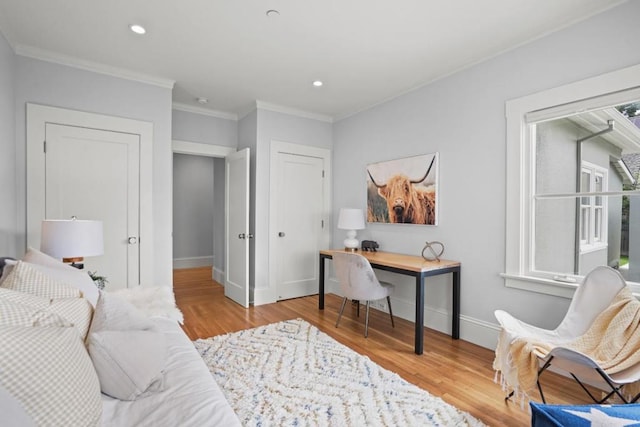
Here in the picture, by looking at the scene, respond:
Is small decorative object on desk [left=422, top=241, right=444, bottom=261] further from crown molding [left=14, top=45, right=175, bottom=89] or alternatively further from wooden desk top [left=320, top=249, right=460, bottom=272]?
crown molding [left=14, top=45, right=175, bottom=89]

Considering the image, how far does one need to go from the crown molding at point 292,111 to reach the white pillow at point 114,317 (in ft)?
10.3

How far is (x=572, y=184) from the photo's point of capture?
238cm

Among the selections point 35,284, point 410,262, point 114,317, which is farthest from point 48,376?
point 410,262

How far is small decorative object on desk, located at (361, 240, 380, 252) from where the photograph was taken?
3.77 meters

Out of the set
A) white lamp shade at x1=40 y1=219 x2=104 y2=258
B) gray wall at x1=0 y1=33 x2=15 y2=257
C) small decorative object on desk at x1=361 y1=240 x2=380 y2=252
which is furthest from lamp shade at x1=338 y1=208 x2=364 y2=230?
gray wall at x1=0 y1=33 x2=15 y2=257

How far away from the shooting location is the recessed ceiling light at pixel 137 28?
2359 millimetres

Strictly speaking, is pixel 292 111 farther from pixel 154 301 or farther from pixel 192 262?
pixel 192 262

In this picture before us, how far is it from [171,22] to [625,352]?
3.48 metres

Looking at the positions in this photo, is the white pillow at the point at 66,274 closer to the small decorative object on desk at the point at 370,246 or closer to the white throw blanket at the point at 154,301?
the white throw blanket at the point at 154,301

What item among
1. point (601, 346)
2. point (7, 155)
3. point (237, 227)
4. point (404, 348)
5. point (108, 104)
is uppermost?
point (108, 104)

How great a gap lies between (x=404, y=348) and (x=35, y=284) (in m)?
2.55

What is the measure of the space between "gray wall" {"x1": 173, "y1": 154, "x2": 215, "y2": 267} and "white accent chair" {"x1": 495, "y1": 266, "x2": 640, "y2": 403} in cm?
601

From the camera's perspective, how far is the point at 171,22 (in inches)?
91.1

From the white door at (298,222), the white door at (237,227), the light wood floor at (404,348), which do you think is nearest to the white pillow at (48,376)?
the light wood floor at (404,348)
